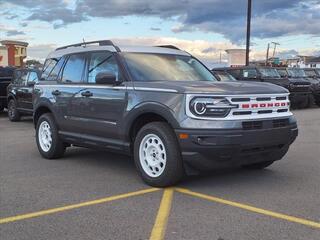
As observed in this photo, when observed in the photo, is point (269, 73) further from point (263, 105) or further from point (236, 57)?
point (236, 57)

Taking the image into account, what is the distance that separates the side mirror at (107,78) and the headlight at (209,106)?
1.46m

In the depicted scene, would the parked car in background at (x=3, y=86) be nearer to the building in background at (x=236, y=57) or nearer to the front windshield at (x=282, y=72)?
the front windshield at (x=282, y=72)

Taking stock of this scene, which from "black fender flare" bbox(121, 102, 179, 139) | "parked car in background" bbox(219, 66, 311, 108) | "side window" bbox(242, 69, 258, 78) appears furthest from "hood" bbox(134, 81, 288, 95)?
"side window" bbox(242, 69, 258, 78)

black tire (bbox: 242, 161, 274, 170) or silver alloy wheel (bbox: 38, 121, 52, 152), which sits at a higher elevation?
silver alloy wheel (bbox: 38, 121, 52, 152)

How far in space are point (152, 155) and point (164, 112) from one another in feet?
2.17

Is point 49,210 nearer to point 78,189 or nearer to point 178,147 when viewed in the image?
point 78,189

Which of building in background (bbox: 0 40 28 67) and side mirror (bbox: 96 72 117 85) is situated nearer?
side mirror (bbox: 96 72 117 85)

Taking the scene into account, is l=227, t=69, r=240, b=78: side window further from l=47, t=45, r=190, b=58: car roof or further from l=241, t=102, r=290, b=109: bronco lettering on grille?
l=241, t=102, r=290, b=109: bronco lettering on grille

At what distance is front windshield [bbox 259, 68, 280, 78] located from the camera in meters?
22.0

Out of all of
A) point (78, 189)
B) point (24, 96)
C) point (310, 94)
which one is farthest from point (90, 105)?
point (310, 94)

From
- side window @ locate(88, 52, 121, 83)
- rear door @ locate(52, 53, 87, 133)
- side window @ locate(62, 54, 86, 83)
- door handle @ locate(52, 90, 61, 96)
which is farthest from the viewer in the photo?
door handle @ locate(52, 90, 61, 96)

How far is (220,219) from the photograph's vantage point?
541 cm

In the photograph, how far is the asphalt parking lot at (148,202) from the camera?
505 centimetres

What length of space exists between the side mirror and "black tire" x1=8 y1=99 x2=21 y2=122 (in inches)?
377
